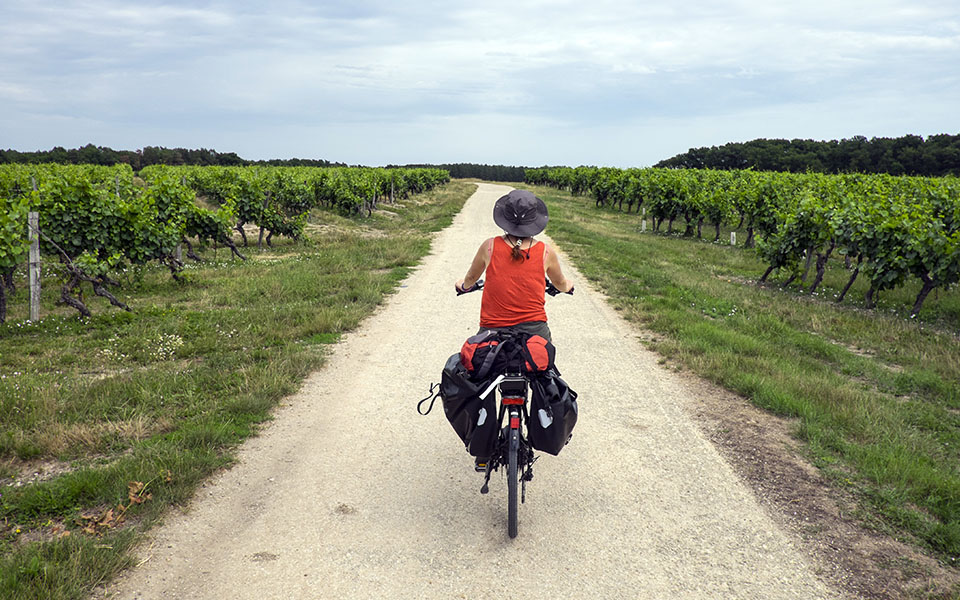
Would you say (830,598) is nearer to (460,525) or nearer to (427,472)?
(460,525)

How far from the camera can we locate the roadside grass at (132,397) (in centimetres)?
379

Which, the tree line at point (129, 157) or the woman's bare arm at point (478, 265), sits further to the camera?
the tree line at point (129, 157)

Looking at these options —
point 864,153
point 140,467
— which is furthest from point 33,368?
point 864,153

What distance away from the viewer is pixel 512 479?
3.80m

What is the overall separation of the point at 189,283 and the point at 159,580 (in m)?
10.0

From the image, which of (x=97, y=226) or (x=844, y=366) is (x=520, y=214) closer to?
(x=844, y=366)

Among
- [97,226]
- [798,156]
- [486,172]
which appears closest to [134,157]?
[97,226]

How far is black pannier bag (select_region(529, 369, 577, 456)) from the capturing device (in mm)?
3863

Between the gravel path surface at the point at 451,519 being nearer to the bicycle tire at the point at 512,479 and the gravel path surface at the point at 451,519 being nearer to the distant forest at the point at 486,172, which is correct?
the bicycle tire at the point at 512,479

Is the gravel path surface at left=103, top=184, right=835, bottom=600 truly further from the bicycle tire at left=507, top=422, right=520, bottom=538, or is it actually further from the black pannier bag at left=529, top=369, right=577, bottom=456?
the black pannier bag at left=529, top=369, right=577, bottom=456

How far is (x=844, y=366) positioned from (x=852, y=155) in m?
67.2

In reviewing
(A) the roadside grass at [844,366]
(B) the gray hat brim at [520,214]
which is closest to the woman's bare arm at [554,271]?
(B) the gray hat brim at [520,214]

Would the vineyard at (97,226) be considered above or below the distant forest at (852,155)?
below

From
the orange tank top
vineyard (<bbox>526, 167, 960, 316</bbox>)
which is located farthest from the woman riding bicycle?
vineyard (<bbox>526, 167, 960, 316</bbox>)
